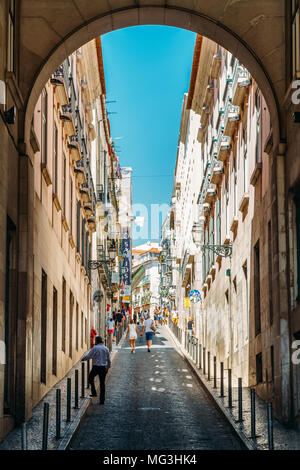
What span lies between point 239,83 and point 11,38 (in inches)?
326

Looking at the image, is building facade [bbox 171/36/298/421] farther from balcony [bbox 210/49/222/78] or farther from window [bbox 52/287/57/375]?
window [bbox 52/287/57/375]

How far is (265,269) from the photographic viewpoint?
1916cm

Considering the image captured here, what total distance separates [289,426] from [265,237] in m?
4.92

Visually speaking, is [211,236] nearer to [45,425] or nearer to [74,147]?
[74,147]

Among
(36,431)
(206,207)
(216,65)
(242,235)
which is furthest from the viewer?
(206,207)

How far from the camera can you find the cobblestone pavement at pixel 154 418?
1495cm

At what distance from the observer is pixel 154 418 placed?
1778cm

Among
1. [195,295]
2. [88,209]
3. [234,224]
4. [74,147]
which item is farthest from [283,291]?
[88,209]

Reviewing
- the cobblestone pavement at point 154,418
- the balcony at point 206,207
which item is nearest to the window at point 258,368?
the cobblestone pavement at point 154,418

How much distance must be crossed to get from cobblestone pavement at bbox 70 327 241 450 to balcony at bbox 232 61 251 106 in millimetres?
8268

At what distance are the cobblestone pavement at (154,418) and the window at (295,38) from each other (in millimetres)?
6913

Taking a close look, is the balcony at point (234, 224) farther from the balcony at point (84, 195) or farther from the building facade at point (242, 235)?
the balcony at point (84, 195)

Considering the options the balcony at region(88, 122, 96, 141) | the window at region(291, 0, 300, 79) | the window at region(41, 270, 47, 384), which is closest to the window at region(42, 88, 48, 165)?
the window at region(41, 270, 47, 384)
